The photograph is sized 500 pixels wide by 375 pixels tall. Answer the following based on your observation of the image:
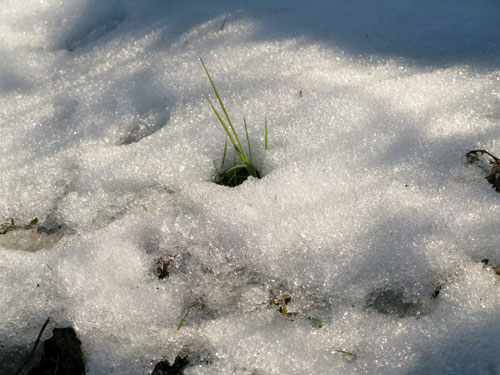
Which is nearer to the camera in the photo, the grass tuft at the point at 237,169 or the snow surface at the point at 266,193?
the snow surface at the point at 266,193

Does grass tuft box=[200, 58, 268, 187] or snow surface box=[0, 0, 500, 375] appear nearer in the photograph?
snow surface box=[0, 0, 500, 375]

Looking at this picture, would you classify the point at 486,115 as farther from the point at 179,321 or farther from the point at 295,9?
the point at 179,321

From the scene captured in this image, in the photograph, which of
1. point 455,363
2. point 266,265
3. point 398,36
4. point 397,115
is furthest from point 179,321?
point 398,36

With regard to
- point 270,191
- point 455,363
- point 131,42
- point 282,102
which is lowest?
point 455,363

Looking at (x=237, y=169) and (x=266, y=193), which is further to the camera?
(x=237, y=169)

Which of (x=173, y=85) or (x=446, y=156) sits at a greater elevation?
(x=173, y=85)

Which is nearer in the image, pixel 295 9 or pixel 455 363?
pixel 455 363

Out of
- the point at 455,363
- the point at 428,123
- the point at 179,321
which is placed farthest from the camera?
the point at 428,123

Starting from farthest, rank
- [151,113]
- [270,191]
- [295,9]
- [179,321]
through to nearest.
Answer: [295,9]
[151,113]
[270,191]
[179,321]
